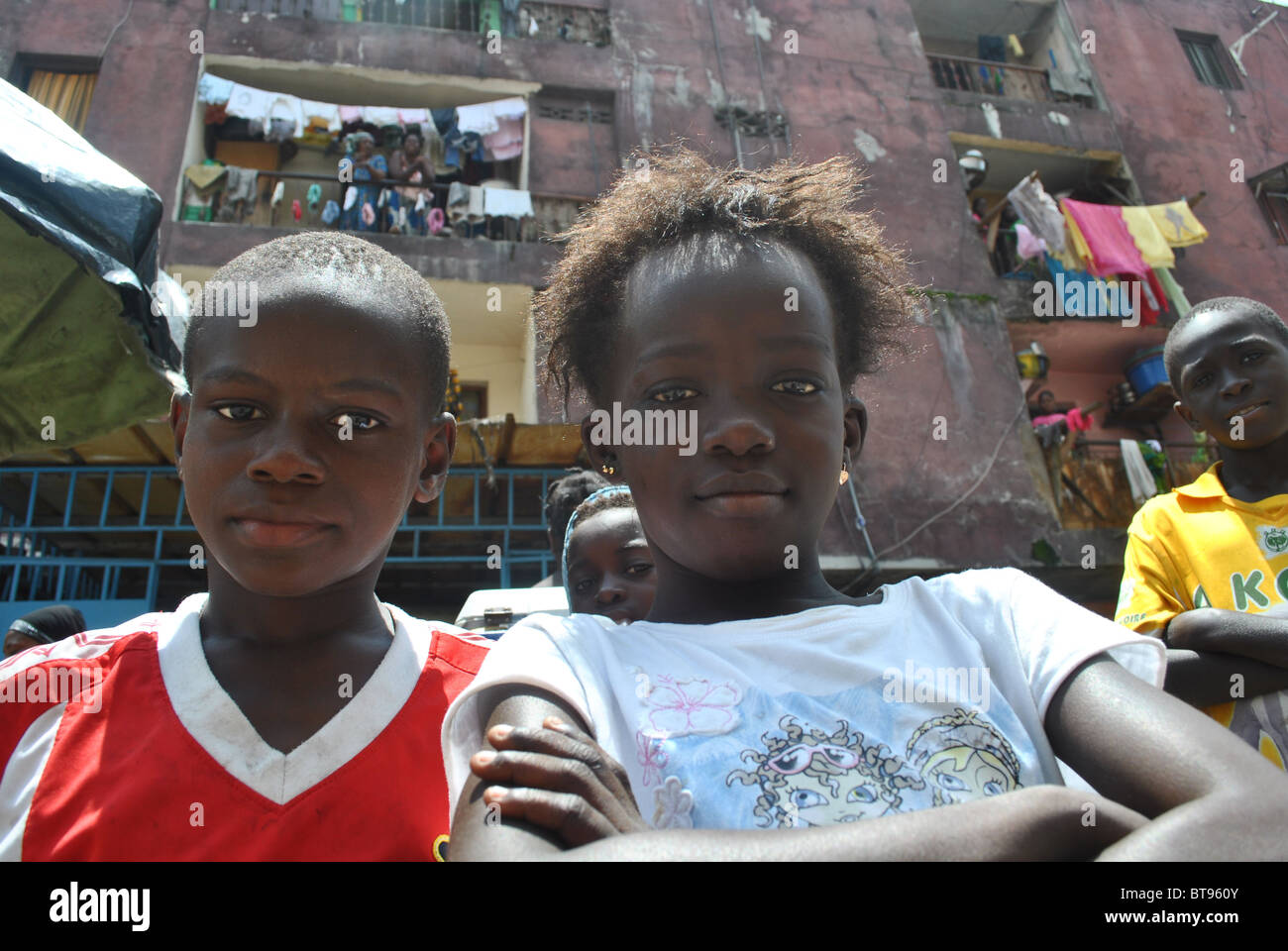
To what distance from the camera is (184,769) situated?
1332 millimetres

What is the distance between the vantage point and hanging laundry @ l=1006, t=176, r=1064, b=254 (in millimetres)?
10141

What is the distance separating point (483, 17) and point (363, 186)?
11.1ft

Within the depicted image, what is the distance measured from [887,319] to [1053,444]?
8.61 m

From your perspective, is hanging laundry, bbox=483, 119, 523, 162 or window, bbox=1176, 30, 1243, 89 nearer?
hanging laundry, bbox=483, 119, 523, 162

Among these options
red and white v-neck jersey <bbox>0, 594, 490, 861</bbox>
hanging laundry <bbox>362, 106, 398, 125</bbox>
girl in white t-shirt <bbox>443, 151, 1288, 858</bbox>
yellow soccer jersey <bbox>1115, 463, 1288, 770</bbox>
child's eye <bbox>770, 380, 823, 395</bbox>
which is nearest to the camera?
girl in white t-shirt <bbox>443, 151, 1288, 858</bbox>

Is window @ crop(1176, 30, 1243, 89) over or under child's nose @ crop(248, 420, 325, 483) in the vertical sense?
over

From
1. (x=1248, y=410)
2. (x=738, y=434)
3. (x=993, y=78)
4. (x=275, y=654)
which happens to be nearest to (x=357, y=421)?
(x=275, y=654)

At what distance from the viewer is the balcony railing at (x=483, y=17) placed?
10.7 metres

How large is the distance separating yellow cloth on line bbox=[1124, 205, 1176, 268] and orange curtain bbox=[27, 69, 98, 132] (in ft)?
42.6

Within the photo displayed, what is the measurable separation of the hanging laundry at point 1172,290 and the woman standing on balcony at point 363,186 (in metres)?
10.0

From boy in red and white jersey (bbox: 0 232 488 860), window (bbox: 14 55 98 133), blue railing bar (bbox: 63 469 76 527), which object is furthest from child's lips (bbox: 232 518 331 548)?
window (bbox: 14 55 98 133)

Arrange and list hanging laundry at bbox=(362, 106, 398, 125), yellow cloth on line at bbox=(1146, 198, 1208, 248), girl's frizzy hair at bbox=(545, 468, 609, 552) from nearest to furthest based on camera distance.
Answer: girl's frizzy hair at bbox=(545, 468, 609, 552) → hanging laundry at bbox=(362, 106, 398, 125) → yellow cloth on line at bbox=(1146, 198, 1208, 248)

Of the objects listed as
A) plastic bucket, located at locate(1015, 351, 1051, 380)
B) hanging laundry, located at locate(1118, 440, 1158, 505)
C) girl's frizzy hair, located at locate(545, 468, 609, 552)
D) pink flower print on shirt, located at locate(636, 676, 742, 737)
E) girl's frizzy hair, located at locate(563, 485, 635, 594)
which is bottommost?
pink flower print on shirt, located at locate(636, 676, 742, 737)

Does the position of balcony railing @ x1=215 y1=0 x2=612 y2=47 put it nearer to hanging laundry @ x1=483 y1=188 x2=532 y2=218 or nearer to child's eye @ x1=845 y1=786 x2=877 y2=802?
hanging laundry @ x1=483 y1=188 x2=532 y2=218
